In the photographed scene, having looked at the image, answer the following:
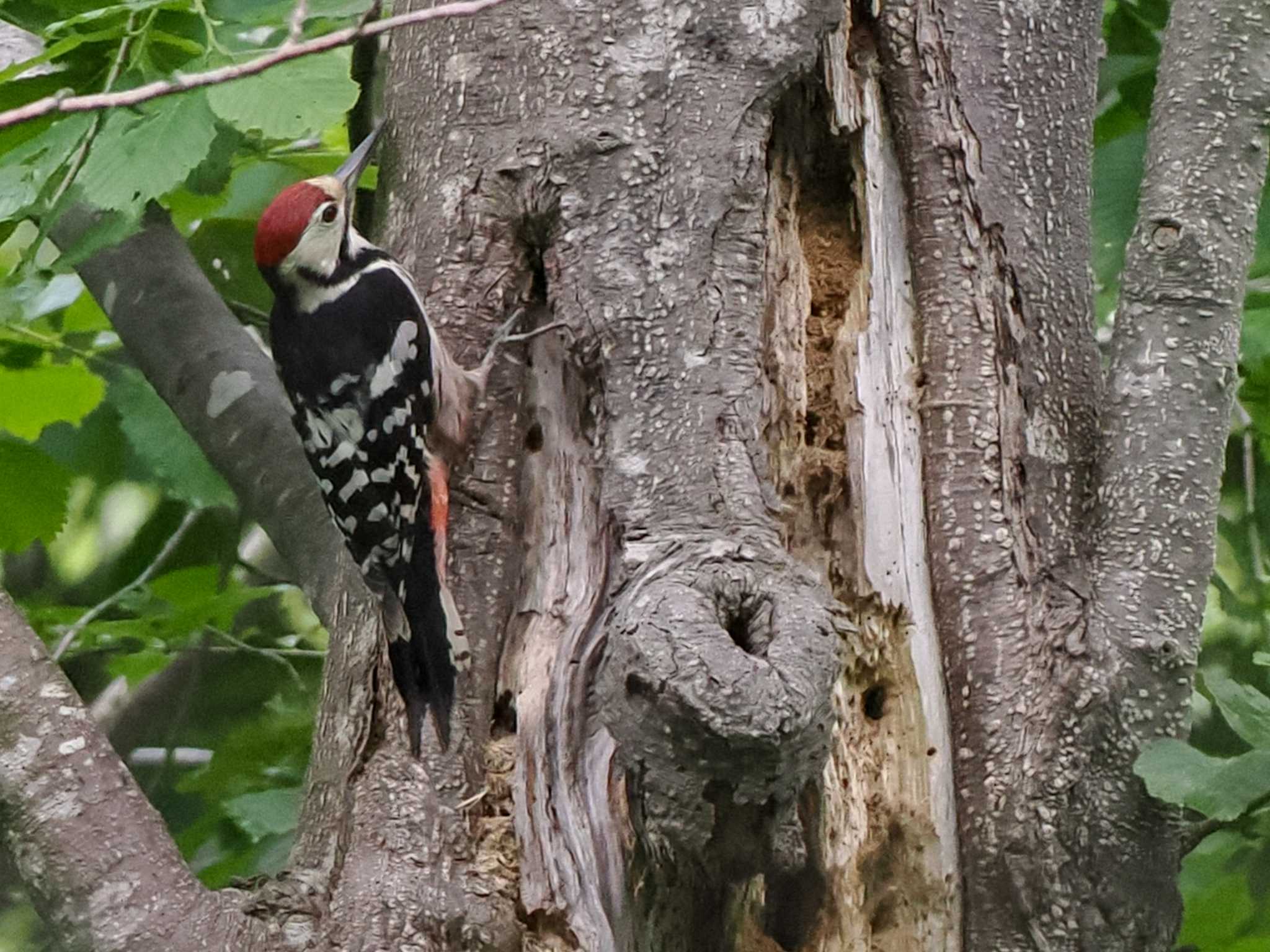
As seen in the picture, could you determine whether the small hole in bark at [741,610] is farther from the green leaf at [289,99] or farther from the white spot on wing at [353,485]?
the white spot on wing at [353,485]

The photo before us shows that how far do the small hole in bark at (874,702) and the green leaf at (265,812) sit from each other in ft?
3.52

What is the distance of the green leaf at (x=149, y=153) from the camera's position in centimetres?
192

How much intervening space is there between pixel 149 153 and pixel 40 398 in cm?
130

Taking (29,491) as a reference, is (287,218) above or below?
above

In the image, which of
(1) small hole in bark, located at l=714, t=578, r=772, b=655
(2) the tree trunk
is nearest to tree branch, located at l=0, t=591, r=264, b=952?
(2) the tree trunk

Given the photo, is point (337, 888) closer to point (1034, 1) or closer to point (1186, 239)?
point (1186, 239)

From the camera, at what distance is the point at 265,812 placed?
2723 millimetres

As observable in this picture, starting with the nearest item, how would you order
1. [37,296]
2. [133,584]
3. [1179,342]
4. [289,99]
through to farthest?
[289,99] → [1179,342] → [37,296] → [133,584]

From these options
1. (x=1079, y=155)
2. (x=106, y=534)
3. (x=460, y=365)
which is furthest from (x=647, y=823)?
(x=106, y=534)

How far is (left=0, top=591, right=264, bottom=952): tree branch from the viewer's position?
182 centimetres

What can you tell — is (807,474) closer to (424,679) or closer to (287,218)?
(424,679)

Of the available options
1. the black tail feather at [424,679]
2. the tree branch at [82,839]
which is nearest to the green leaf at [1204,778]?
the black tail feather at [424,679]

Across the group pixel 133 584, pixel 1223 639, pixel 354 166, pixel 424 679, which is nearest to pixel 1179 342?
pixel 424 679

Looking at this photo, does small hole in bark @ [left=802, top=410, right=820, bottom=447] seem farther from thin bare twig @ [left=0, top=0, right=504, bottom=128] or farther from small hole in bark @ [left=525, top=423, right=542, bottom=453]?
thin bare twig @ [left=0, top=0, right=504, bottom=128]
